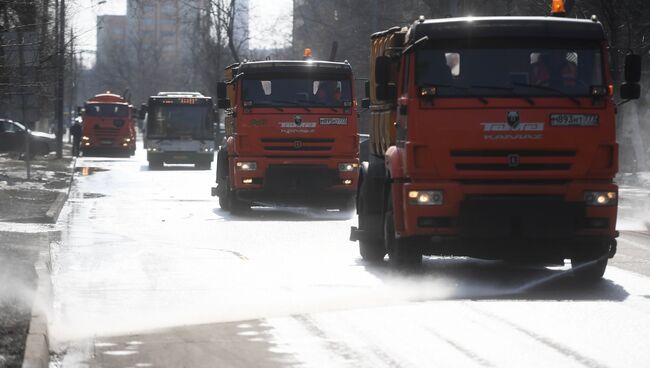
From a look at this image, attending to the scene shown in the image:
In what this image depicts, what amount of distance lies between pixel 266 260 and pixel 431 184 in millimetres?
3771

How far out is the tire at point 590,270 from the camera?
14.9 meters

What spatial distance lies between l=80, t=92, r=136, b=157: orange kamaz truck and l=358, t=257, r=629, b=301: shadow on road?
52.5 meters

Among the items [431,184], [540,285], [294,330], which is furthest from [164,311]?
[540,285]

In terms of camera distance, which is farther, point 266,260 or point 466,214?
point 266,260

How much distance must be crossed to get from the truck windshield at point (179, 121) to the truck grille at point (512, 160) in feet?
130

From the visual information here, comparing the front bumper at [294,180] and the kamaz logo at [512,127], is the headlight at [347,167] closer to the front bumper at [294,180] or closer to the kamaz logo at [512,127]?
the front bumper at [294,180]

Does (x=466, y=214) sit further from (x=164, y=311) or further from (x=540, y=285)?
(x=164, y=311)

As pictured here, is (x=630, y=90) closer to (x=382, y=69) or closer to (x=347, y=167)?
(x=382, y=69)

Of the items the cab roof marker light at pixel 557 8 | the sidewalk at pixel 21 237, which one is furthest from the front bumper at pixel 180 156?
the cab roof marker light at pixel 557 8

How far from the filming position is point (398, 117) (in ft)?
49.6

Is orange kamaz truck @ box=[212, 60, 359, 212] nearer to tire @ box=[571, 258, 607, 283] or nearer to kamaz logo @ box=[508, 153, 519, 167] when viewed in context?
tire @ box=[571, 258, 607, 283]

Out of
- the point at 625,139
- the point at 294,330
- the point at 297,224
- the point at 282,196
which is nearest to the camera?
the point at 294,330

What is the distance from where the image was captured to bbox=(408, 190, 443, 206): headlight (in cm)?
1430

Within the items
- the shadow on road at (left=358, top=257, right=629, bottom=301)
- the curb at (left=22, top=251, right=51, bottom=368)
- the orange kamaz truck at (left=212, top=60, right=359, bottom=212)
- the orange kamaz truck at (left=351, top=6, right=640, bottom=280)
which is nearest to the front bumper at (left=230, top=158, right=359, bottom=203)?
the orange kamaz truck at (left=212, top=60, right=359, bottom=212)
